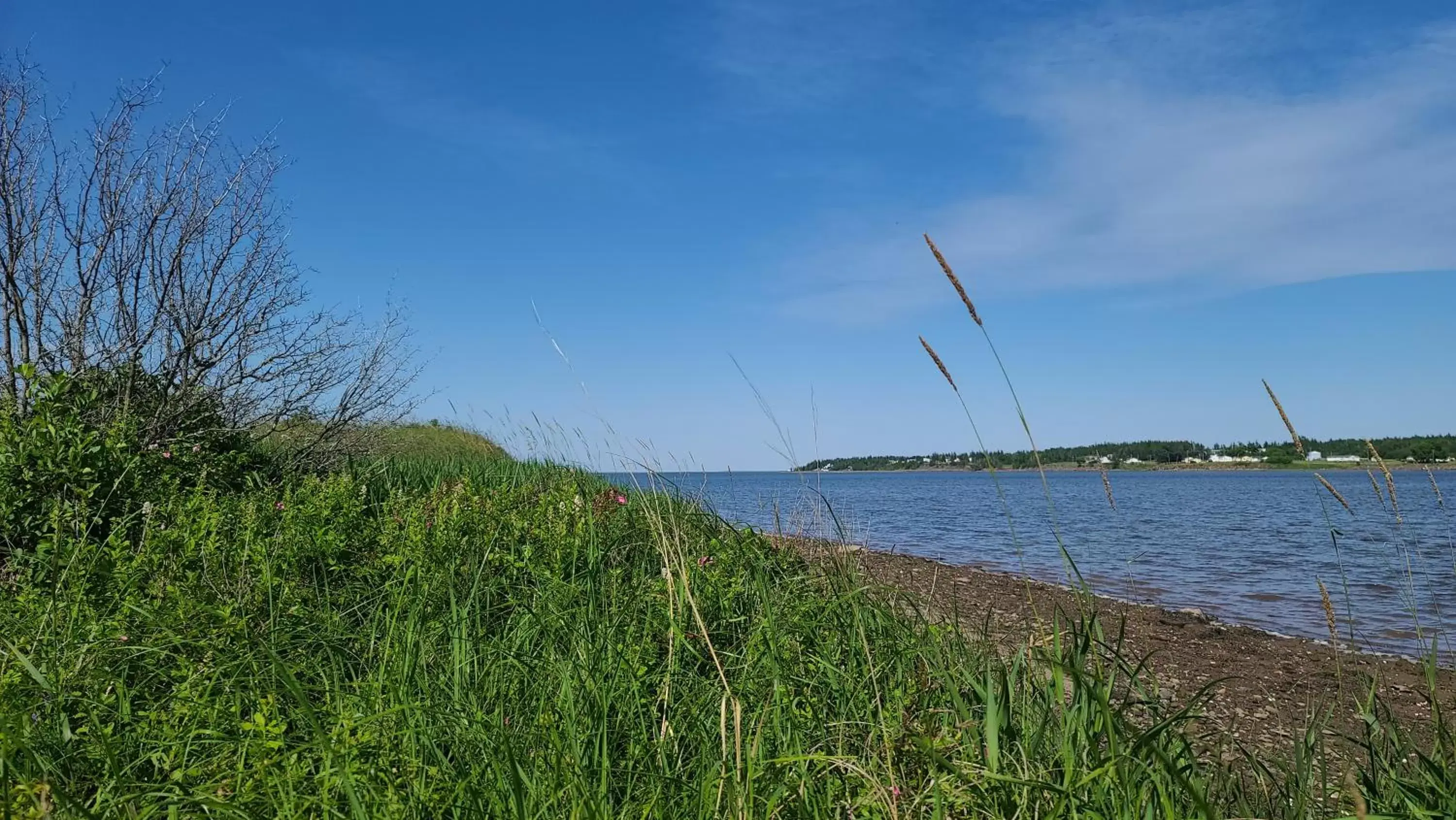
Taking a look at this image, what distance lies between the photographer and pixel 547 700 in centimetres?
272

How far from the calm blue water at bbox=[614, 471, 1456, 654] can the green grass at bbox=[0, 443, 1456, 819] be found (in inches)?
22.7

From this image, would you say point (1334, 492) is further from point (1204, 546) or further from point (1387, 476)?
point (1204, 546)

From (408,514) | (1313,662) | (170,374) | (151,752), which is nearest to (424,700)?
(151,752)

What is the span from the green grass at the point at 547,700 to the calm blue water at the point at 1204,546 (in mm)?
577

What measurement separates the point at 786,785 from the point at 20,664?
9.11ft

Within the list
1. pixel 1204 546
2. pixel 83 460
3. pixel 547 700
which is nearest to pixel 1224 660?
pixel 547 700

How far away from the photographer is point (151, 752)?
2523 mm

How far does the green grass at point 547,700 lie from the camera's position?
2195mm

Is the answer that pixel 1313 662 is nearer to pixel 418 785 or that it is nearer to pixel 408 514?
pixel 408 514

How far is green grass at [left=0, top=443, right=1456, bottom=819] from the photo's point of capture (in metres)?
2.20

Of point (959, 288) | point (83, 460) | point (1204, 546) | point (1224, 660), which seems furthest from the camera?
point (1204, 546)

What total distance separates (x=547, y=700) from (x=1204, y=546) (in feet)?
57.7

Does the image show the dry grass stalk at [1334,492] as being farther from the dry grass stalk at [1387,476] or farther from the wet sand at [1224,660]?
the wet sand at [1224,660]

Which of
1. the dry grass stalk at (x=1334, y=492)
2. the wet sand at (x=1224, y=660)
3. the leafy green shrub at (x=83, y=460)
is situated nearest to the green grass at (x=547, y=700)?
the leafy green shrub at (x=83, y=460)
